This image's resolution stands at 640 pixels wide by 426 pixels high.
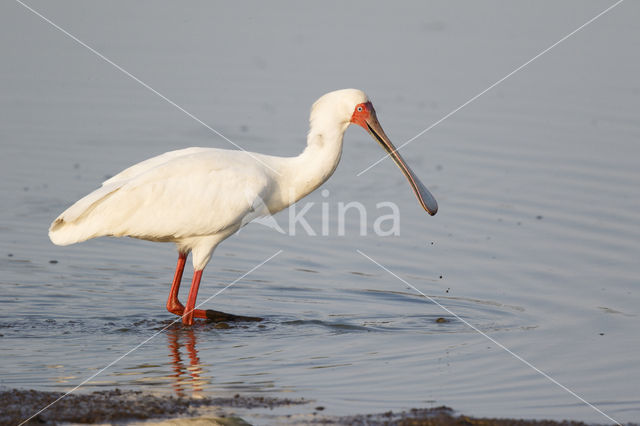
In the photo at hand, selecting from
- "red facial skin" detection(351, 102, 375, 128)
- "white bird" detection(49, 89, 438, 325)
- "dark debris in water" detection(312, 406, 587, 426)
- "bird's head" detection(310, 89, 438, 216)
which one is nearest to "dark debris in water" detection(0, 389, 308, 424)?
"dark debris in water" detection(312, 406, 587, 426)

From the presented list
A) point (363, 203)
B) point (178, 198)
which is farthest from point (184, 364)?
point (363, 203)

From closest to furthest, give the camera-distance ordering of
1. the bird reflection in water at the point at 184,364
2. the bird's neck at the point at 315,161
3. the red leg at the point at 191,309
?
the bird reflection in water at the point at 184,364 < the red leg at the point at 191,309 < the bird's neck at the point at 315,161

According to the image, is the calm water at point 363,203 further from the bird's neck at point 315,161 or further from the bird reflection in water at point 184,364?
the bird's neck at point 315,161

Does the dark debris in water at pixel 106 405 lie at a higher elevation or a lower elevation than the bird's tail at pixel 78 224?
lower

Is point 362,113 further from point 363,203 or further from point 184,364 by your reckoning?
point 363,203

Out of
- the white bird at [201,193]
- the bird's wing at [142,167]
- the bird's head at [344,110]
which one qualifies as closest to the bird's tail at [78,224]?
the white bird at [201,193]

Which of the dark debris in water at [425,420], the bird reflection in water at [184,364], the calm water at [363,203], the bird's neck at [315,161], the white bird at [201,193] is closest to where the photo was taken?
the dark debris in water at [425,420]

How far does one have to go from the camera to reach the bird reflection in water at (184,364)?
7.72 m

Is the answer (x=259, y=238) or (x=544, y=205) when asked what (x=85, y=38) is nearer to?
(x=259, y=238)

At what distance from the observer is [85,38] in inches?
776

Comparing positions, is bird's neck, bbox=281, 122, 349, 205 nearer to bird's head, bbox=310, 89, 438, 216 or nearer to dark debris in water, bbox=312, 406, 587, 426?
bird's head, bbox=310, 89, 438, 216

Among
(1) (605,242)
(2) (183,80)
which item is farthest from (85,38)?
(1) (605,242)

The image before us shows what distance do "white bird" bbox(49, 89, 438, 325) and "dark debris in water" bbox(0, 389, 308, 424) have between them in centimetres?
245

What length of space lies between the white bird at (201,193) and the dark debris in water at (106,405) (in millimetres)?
2452
